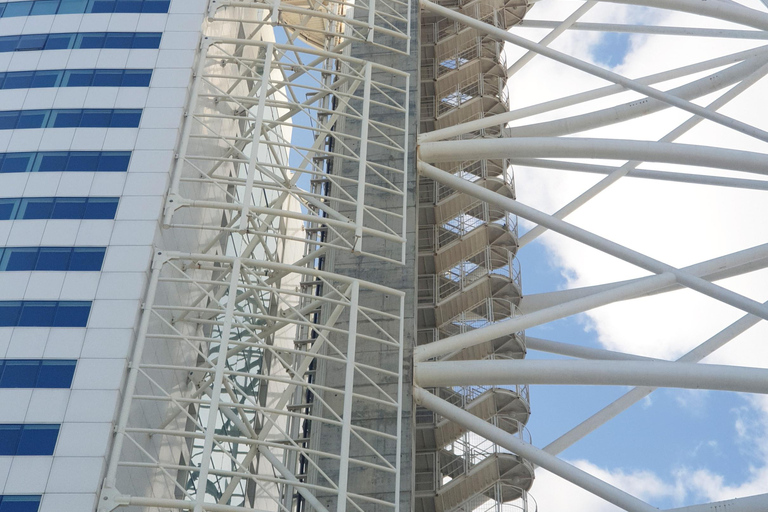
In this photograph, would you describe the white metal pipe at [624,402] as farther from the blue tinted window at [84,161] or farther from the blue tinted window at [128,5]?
the blue tinted window at [128,5]

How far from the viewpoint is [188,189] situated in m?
39.6

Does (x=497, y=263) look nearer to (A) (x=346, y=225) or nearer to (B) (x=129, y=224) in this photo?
(A) (x=346, y=225)

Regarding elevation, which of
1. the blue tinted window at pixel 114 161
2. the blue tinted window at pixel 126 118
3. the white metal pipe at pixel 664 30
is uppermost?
the white metal pipe at pixel 664 30

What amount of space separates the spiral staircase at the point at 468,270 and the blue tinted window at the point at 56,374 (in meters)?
12.4

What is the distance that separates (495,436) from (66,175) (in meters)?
17.5

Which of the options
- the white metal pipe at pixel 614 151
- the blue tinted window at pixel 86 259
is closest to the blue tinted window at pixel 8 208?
the blue tinted window at pixel 86 259

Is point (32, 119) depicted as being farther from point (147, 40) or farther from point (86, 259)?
point (86, 259)

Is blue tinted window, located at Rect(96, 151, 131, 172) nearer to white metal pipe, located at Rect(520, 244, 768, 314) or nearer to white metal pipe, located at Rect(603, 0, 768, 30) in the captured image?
white metal pipe, located at Rect(520, 244, 768, 314)

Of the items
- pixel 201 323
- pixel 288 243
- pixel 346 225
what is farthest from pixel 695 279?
pixel 288 243

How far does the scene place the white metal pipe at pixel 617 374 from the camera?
31.4 m

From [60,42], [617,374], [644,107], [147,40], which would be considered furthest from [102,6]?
[617,374]

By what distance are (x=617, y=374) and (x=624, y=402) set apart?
22.0ft

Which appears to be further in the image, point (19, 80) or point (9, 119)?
point (19, 80)

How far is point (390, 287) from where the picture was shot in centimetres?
3834
